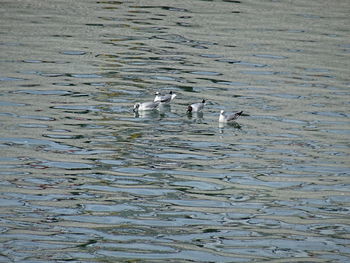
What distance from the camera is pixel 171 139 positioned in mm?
15758

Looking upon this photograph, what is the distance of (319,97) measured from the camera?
19500mm

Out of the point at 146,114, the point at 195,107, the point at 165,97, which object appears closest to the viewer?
the point at 195,107

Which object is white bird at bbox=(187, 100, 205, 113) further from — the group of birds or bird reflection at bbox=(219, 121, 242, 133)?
bird reflection at bbox=(219, 121, 242, 133)

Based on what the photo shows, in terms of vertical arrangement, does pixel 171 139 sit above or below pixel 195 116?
below

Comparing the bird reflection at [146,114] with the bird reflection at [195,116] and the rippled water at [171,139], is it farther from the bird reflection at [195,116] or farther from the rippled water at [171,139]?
the bird reflection at [195,116]

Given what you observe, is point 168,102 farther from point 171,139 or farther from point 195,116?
point 171,139

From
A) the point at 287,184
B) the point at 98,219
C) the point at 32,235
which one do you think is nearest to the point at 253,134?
the point at 287,184

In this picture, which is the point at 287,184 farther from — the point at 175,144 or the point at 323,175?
the point at 175,144

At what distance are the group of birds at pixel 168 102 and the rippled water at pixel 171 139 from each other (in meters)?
0.21

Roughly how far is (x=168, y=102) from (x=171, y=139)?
252 centimetres

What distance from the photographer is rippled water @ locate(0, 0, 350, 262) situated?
11180mm

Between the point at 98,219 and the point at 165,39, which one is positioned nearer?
the point at 98,219

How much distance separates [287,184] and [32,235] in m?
Answer: 4.80

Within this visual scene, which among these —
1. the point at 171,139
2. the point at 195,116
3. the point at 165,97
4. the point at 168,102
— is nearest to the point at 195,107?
the point at 195,116
